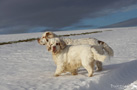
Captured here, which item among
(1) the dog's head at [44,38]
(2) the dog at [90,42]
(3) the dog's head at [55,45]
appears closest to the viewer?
(3) the dog's head at [55,45]

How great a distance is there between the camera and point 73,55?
7414 millimetres

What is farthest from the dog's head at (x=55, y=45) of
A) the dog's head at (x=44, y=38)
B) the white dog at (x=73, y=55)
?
the dog's head at (x=44, y=38)

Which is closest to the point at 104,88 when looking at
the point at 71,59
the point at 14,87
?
the point at 71,59

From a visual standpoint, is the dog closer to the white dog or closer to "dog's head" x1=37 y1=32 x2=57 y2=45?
"dog's head" x1=37 y1=32 x2=57 y2=45

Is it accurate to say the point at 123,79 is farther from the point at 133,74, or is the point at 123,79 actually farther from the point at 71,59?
Result: the point at 71,59

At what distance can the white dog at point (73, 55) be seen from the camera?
711 centimetres

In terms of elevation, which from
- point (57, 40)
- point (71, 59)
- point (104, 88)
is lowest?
point (104, 88)

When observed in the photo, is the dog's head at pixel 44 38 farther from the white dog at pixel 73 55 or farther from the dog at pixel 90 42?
the white dog at pixel 73 55

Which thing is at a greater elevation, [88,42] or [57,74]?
[88,42]

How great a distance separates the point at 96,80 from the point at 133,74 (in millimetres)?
2407

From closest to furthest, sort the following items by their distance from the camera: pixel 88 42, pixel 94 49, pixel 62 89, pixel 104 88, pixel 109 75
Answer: pixel 62 89, pixel 104 88, pixel 94 49, pixel 109 75, pixel 88 42

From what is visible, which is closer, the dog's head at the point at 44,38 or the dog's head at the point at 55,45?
the dog's head at the point at 55,45

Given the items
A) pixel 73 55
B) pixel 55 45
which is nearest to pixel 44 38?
pixel 55 45

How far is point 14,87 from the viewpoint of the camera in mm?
6203
